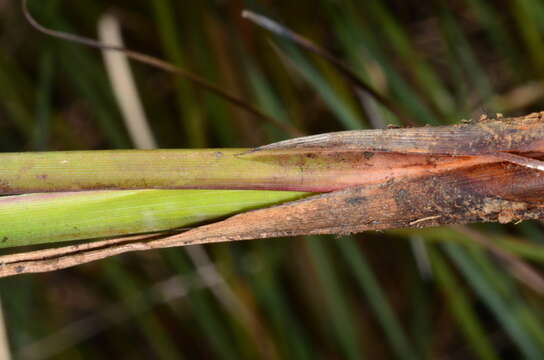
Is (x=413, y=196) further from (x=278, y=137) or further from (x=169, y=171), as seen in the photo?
(x=278, y=137)

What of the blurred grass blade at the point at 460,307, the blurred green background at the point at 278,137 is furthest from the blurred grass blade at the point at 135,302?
the blurred grass blade at the point at 460,307

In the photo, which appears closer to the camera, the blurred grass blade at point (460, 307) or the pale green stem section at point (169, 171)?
the pale green stem section at point (169, 171)

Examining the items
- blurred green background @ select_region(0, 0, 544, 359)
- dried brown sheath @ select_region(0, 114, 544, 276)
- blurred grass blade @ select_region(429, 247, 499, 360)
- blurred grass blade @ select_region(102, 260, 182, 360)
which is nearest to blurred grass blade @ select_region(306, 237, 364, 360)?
blurred green background @ select_region(0, 0, 544, 359)

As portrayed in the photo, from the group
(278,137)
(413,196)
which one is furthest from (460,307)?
(413,196)

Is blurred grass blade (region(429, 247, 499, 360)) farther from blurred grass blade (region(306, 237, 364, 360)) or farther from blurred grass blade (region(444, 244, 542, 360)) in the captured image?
blurred grass blade (region(306, 237, 364, 360))

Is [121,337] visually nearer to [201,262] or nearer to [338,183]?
[201,262]

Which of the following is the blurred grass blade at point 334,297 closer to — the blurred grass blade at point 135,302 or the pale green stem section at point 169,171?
the blurred grass blade at point 135,302
